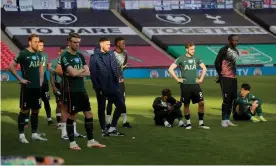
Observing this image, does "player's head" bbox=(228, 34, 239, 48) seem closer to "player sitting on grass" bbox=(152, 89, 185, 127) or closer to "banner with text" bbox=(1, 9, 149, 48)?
"player sitting on grass" bbox=(152, 89, 185, 127)

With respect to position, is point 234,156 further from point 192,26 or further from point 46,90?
point 192,26

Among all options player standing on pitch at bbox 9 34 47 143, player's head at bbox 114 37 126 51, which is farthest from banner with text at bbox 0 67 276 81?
player standing on pitch at bbox 9 34 47 143

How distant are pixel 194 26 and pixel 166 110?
39.8m

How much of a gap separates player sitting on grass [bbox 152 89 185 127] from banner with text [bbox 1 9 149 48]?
32.9 metres

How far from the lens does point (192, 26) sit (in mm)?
55188

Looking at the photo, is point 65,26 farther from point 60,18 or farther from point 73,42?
point 73,42

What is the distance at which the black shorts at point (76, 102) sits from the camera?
11906mm

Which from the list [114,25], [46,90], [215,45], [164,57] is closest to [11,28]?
[114,25]

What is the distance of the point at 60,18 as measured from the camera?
5359cm

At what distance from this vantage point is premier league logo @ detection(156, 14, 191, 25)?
5600 centimetres

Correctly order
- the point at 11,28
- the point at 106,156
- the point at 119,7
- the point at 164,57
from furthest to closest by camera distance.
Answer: the point at 119,7, the point at 11,28, the point at 164,57, the point at 106,156

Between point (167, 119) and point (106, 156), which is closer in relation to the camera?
point (106, 156)

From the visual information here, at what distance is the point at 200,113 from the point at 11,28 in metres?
36.6

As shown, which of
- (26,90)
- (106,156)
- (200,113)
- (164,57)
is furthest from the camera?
(164,57)
